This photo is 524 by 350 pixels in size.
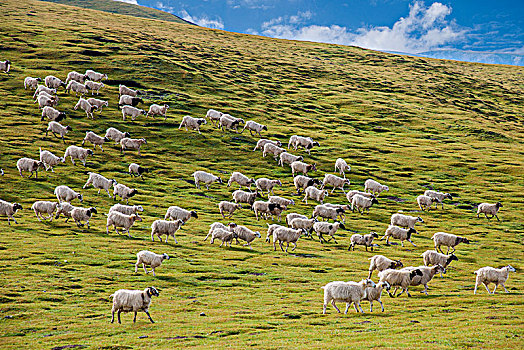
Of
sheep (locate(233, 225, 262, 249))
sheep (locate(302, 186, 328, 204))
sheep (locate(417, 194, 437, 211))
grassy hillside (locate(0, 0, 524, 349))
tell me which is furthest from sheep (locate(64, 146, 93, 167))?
sheep (locate(417, 194, 437, 211))

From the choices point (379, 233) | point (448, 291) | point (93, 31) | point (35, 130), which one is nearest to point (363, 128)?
point (379, 233)

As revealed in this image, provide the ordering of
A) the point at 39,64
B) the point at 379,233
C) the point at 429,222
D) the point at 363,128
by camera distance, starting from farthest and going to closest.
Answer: the point at 363,128, the point at 39,64, the point at 429,222, the point at 379,233

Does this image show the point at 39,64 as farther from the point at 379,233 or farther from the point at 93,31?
the point at 379,233

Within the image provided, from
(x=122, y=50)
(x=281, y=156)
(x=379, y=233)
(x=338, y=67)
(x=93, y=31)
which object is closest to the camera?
(x=379, y=233)

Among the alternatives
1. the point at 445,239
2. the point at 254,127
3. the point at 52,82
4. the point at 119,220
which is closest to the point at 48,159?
the point at 119,220

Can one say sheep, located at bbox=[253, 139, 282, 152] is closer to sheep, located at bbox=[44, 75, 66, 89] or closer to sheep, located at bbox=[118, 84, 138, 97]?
sheep, located at bbox=[118, 84, 138, 97]

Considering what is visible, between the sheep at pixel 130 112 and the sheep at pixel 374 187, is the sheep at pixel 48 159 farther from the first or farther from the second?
the sheep at pixel 374 187

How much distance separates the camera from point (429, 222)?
43.2 metres

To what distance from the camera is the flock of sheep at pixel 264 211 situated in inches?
859

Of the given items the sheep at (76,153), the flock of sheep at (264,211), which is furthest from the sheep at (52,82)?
the sheep at (76,153)

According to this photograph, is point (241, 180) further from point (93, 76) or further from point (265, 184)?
point (93, 76)

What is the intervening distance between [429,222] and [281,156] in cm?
2133

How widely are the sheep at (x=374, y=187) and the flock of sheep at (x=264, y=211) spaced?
0.12m

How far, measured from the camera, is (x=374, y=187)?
168 ft
